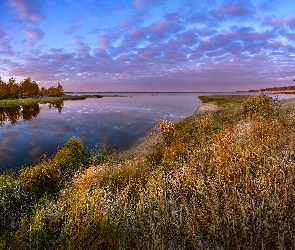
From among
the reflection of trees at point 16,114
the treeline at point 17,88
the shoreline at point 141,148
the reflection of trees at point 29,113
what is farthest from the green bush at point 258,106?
the treeline at point 17,88

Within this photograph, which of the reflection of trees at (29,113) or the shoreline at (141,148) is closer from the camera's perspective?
the shoreline at (141,148)

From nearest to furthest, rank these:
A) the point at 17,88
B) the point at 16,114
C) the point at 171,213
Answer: the point at 171,213 < the point at 16,114 < the point at 17,88

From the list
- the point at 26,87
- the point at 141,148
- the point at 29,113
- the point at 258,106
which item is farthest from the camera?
the point at 26,87

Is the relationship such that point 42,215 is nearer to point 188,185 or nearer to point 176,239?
point 176,239

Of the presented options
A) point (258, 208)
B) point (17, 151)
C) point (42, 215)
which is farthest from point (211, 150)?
point (17, 151)

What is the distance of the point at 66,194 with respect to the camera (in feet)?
25.2

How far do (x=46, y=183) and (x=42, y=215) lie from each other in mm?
4014

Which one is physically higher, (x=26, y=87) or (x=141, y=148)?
(x=26, y=87)

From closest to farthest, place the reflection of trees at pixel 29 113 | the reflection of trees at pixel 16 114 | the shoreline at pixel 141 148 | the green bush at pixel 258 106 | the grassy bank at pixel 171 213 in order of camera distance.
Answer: the grassy bank at pixel 171 213, the shoreline at pixel 141 148, the green bush at pixel 258 106, the reflection of trees at pixel 16 114, the reflection of trees at pixel 29 113

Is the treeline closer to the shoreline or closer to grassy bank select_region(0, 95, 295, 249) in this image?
the shoreline

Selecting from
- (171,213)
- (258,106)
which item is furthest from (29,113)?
(171,213)

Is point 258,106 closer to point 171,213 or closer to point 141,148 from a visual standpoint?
point 141,148

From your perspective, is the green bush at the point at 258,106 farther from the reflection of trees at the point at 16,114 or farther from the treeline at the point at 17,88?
the treeline at the point at 17,88

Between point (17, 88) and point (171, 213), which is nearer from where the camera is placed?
point (171, 213)
